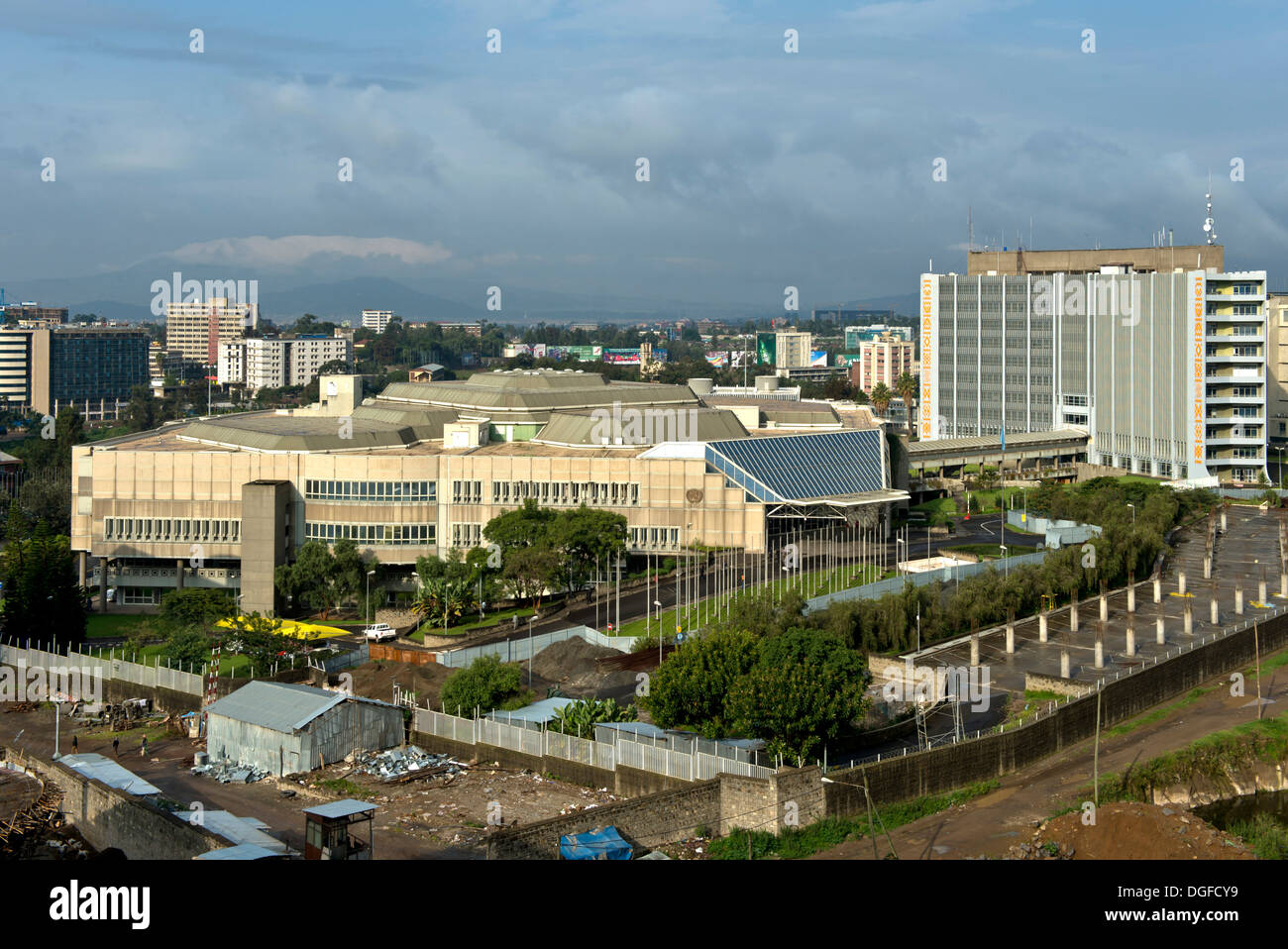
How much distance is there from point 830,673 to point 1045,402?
3632 inches

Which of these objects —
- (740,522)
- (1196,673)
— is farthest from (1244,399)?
(1196,673)

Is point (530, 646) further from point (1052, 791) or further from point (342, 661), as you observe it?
point (1052, 791)

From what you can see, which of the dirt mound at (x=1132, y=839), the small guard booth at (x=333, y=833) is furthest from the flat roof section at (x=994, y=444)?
the small guard booth at (x=333, y=833)

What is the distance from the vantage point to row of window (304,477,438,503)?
234 feet

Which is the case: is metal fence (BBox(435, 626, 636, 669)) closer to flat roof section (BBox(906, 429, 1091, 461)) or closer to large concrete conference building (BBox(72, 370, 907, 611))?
large concrete conference building (BBox(72, 370, 907, 611))

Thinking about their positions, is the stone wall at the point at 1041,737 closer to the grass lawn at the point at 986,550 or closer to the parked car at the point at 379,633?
the grass lawn at the point at 986,550

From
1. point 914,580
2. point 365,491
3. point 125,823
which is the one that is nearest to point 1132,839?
point 125,823

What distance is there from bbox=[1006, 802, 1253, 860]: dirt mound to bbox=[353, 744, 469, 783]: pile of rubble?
14889 mm

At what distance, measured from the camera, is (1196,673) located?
49.5 metres

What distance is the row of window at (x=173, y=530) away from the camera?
7188 centimetres

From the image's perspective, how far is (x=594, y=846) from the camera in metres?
29.8

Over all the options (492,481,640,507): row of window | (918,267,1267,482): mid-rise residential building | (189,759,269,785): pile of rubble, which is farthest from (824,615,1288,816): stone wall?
(918,267,1267,482): mid-rise residential building

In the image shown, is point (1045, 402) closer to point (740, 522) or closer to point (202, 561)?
point (740, 522)

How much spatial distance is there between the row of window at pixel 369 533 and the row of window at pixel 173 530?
4.36 metres
